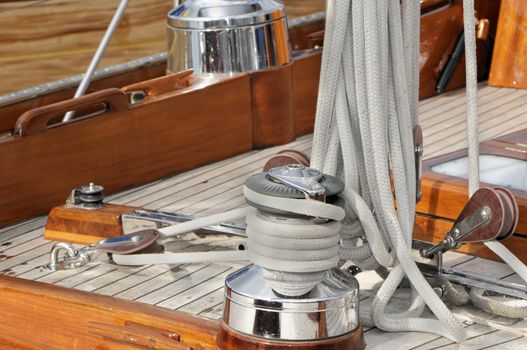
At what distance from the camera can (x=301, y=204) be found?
165cm

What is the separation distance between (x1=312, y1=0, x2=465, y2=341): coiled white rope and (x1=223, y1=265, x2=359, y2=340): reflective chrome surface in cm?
18

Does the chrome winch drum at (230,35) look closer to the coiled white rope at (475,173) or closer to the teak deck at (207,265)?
the teak deck at (207,265)

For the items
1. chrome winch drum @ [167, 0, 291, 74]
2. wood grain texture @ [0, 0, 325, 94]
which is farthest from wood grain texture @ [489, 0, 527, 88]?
wood grain texture @ [0, 0, 325, 94]

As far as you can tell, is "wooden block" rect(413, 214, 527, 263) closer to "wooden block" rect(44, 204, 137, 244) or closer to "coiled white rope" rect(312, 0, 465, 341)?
"coiled white rope" rect(312, 0, 465, 341)

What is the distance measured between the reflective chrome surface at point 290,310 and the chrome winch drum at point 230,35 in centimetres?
109

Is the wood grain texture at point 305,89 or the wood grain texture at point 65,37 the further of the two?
the wood grain texture at point 65,37

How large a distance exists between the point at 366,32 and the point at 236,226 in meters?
0.56

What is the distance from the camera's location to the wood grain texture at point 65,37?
547 centimetres

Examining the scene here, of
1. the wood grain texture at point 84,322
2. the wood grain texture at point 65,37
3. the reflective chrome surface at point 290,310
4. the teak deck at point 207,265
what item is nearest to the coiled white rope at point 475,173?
the teak deck at point 207,265

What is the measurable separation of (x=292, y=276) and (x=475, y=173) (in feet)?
1.86

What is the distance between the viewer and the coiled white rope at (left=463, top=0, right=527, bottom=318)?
6.25ft

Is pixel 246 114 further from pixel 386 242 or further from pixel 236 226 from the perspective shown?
pixel 386 242

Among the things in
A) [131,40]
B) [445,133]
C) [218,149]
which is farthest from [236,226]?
[131,40]

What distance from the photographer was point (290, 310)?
1660 millimetres
